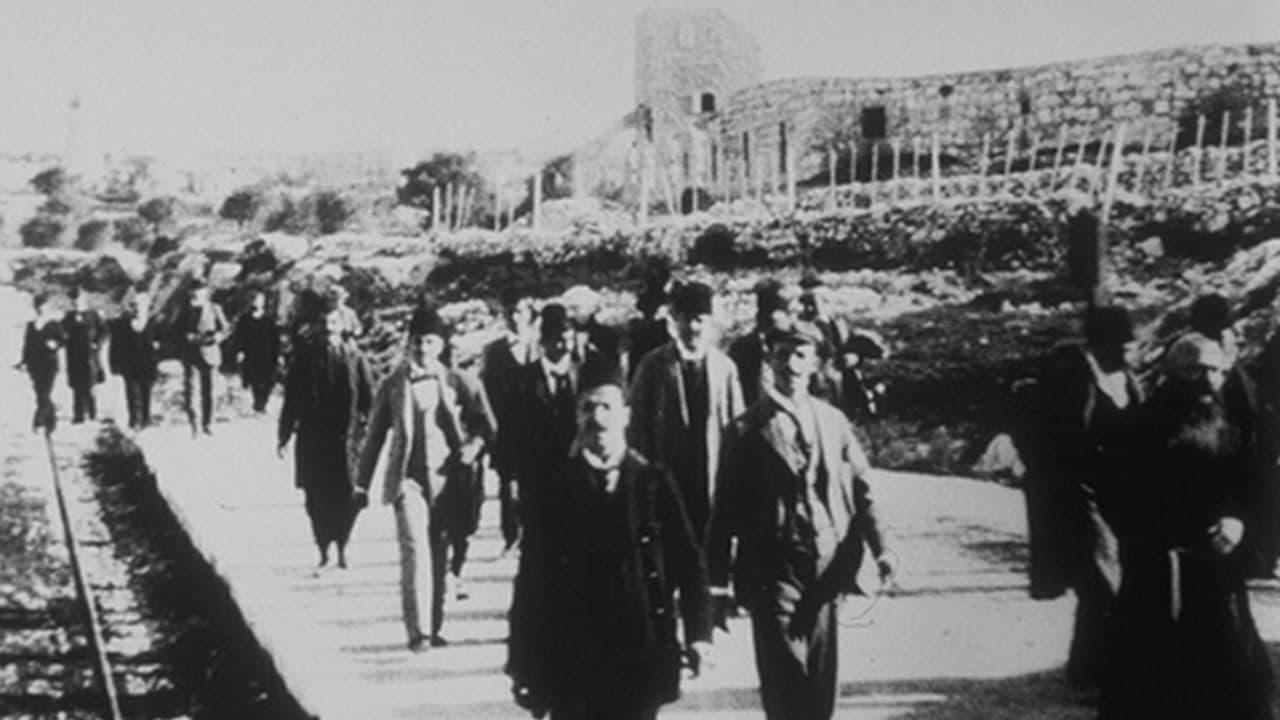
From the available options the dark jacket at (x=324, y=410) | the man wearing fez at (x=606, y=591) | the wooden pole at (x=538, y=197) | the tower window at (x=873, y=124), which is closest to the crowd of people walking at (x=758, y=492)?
the man wearing fez at (x=606, y=591)

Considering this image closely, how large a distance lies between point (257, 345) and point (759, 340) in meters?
1.20

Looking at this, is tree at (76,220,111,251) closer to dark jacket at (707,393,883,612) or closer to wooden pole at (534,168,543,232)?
wooden pole at (534,168,543,232)

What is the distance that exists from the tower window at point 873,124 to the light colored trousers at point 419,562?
49.1 inches

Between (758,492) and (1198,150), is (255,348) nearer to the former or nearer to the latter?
(758,492)

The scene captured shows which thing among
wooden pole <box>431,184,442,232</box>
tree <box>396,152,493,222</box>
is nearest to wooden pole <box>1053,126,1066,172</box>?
tree <box>396,152,493,222</box>

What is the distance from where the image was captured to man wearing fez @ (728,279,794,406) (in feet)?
11.1

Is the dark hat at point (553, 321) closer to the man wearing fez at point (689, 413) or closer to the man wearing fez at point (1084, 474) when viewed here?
the man wearing fez at point (689, 413)

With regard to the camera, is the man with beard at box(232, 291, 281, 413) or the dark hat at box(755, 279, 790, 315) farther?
the man with beard at box(232, 291, 281, 413)

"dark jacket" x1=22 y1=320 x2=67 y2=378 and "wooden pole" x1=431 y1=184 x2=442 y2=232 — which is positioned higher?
"wooden pole" x1=431 y1=184 x2=442 y2=232

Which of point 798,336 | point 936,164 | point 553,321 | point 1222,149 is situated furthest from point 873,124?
point 553,321

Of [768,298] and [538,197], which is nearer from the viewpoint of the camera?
[768,298]

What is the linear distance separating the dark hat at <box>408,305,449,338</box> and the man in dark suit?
82 centimetres

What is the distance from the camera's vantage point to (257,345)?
394 cm

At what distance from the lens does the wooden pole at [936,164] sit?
3.74 metres
